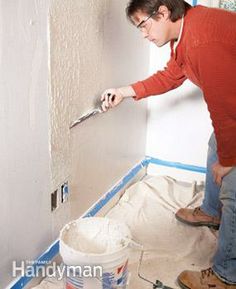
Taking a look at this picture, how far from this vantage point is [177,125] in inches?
96.2

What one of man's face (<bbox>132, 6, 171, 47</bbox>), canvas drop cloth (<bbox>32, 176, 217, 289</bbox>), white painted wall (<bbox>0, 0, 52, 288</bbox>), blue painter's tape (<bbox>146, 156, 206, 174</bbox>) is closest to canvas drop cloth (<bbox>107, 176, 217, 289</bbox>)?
canvas drop cloth (<bbox>32, 176, 217, 289</bbox>)

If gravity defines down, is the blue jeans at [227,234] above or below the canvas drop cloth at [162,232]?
above

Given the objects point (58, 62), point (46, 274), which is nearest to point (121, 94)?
point (58, 62)

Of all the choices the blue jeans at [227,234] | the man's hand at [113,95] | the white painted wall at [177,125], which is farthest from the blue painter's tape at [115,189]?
the blue jeans at [227,234]

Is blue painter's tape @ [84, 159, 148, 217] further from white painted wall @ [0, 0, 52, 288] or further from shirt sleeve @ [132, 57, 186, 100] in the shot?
shirt sleeve @ [132, 57, 186, 100]

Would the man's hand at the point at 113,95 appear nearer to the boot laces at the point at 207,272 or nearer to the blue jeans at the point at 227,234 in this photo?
the blue jeans at the point at 227,234

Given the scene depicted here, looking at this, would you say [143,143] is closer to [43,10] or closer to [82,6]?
[82,6]

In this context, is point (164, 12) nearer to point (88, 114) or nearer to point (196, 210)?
point (88, 114)

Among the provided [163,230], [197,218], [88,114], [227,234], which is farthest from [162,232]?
[88,114]

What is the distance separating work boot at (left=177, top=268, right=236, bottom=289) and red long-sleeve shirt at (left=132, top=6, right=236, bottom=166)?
0.49 meters

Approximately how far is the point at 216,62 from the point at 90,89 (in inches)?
24.0

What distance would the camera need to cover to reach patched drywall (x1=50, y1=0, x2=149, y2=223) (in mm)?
1431

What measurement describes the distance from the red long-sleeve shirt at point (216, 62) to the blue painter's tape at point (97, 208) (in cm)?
74

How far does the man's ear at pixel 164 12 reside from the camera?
1.40m
